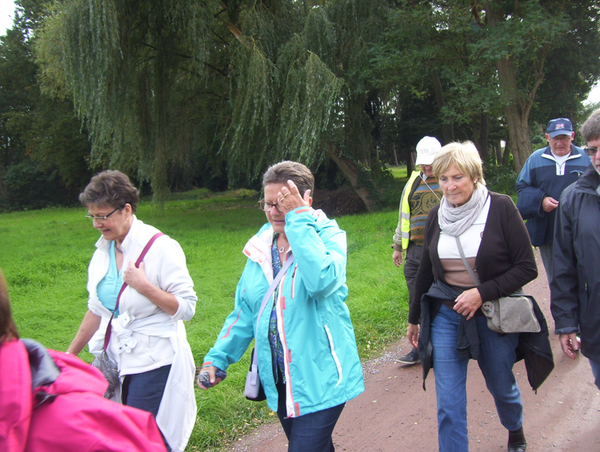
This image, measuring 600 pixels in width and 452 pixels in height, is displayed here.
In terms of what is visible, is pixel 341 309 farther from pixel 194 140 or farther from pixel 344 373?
pixel 194 140

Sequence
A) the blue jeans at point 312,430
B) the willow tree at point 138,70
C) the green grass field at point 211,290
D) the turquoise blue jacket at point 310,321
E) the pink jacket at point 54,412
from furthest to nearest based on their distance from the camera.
Answer: 1. the willow tree at point 138,70
2. the green grass field at point 211,290
3. the blue jeans at point 312,430
4. the turquoise blue jacket at point 310,321
5. the pink jacket at point 54,412

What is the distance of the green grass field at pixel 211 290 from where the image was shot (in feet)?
12.9

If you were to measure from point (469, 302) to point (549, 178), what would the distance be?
7.99 feet

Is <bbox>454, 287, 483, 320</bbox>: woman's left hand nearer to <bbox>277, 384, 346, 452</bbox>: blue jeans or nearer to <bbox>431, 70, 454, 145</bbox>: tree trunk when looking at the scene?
<bbox>277, 384, 346, 452</bbox>: blue jeans

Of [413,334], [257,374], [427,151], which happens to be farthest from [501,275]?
[427,151]

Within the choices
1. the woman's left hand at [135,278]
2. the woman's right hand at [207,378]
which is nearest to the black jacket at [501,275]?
the woman's right hand at [207,378]

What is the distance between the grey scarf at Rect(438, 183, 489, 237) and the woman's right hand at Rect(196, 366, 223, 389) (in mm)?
1478

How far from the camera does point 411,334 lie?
3117 millimetres

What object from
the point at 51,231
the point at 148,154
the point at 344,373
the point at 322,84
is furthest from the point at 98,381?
the point at 51,231

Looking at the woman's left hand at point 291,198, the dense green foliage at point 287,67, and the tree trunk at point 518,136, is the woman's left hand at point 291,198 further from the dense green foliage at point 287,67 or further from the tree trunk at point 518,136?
the tree trunk at point 518,136

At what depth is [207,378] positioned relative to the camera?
7.80 feet

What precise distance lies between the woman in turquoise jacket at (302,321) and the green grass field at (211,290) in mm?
1570

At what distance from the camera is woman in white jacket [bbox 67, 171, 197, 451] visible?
2629 mm

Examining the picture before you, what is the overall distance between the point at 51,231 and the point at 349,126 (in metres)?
11.1
